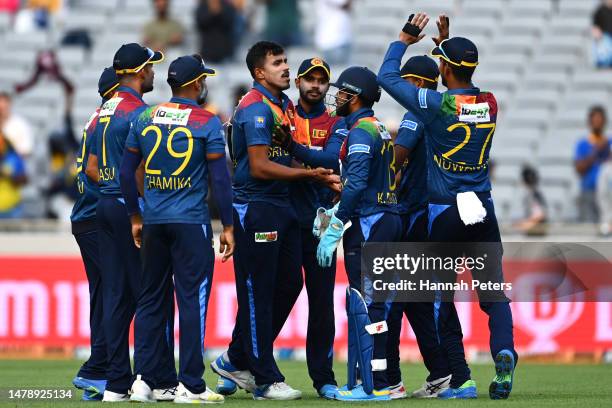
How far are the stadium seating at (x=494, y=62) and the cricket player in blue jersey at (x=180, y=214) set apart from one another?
901 centimetres

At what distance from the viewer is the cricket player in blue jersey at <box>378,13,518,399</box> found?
11148 millimetres

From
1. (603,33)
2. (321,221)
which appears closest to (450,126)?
(321,221)

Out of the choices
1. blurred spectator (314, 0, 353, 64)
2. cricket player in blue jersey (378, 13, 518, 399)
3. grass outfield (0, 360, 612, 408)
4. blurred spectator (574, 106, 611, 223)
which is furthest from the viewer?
blurred spectator (314, 0, 353, 64)

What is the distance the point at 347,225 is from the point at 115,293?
1.94 meters

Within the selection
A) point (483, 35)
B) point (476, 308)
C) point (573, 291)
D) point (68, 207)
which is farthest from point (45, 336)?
point (483, 35)

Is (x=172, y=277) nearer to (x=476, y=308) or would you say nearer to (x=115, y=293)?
(x=115, y=293)

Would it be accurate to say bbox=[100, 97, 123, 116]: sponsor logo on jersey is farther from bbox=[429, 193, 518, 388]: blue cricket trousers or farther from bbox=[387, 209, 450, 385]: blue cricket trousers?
bbox=[429, 193, 518, 388]: blue cricket trousers

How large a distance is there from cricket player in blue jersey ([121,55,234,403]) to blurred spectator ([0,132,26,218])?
900 centimetres

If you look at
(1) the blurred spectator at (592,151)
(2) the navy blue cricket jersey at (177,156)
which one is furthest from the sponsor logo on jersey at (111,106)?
(1) the blurred spectator at (592,151)

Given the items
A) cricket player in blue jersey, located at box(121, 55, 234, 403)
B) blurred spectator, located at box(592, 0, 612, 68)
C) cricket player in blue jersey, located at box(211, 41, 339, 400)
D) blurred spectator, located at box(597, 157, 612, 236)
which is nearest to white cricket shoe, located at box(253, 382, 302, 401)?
cricket player in blue jersey, located at box(211, 41, 339, 400)

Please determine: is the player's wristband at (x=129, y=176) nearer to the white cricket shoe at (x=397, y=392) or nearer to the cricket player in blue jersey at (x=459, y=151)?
the cricket player in blue jersey at (x=459, y=151)

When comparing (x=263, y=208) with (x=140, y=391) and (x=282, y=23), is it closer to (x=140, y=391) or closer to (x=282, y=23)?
(x=140, y=391)

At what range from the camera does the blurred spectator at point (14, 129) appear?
20.8m

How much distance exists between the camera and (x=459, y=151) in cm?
1129
